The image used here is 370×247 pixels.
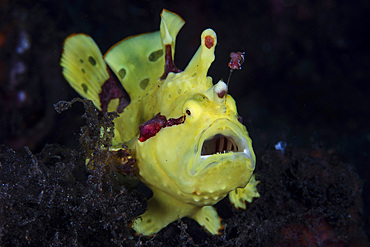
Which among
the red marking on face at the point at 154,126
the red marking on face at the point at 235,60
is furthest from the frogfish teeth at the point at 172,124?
the red marking on face at the point at 235,60

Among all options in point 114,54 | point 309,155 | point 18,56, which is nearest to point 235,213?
point 309,155

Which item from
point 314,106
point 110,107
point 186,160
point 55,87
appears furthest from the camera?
point 314,106

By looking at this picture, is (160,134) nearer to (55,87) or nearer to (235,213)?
(235,213)

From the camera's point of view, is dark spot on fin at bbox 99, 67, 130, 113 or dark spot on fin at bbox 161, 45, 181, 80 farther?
dark spot on fin at bbox 99, 67, 130, 113

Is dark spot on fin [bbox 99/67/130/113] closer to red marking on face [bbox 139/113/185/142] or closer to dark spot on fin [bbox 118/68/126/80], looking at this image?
dark spot on fin [bbox 118/68/126/80]

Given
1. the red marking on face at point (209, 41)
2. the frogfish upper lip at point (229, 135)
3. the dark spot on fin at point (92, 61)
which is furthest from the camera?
the dark spot on fin at point (92, 61)

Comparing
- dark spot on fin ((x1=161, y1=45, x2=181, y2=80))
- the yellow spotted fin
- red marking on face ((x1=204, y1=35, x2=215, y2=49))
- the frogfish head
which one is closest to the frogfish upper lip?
the frogfish head

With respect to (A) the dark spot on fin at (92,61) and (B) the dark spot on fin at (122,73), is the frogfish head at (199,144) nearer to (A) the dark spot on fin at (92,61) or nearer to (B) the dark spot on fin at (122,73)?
(B) the dark spot on fin at (122,73)
